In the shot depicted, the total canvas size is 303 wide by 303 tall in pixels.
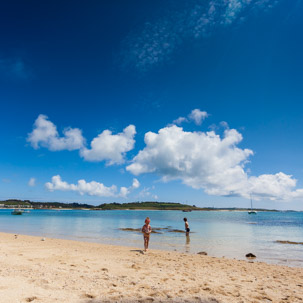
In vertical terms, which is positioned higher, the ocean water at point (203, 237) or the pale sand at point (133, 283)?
the pale sand at point (133, 283)

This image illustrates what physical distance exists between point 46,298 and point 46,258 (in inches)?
290

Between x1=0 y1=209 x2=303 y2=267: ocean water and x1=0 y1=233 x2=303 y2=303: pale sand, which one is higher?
x1=0 y1=233 x2=303 y2=303: pale sand

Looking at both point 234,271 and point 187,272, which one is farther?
point 234,271

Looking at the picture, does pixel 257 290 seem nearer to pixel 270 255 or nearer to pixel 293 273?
pixel 293 273

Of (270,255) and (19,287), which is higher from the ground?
(19,287)

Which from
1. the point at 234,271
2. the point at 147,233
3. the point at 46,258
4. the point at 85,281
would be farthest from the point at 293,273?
the point at 46,258

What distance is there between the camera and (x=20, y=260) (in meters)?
12.7

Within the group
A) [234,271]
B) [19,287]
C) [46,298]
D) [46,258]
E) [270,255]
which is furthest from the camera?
[270,255]

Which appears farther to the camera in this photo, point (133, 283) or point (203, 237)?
point (203, 237)

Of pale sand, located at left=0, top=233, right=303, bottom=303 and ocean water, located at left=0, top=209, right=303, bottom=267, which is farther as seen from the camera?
ocean water, located at left=0, top=209, right=303, bottom=267

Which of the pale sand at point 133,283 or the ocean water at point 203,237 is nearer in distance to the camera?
the pale sand at point 133,283

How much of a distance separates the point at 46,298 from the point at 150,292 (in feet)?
10.4

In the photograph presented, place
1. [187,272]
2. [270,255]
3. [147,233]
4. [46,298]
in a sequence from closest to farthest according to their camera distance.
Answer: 1. [46,298]
2. [187,272]
3. [147,233]
4. [270,255]

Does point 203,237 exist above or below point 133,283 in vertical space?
below
